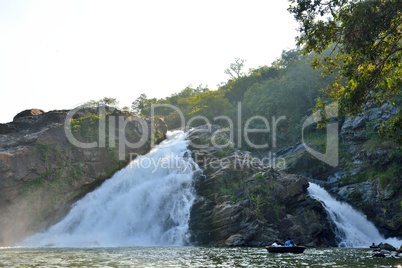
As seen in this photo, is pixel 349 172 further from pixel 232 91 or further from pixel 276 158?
pixel 232 91

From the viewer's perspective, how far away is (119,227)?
36125 mm

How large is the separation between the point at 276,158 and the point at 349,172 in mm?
11104

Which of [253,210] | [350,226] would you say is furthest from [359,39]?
[350,226]

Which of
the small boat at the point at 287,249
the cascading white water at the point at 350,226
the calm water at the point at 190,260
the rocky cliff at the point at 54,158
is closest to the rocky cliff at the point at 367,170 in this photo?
the cascading white water at the point at 350,226

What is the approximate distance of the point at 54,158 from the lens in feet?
132

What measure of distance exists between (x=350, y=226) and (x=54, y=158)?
93.1 ft

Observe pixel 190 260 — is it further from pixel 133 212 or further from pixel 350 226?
pixel 350 226

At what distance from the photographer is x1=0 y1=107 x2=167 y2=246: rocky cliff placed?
3681 centimetres

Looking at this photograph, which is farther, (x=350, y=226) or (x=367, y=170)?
(x=367, y=170)

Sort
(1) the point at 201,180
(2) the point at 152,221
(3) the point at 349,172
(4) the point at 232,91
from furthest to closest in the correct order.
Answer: (4) the point at 232,91, (3) the point at 349,172, (1) the point at 201,180, (2) the point at 152,221

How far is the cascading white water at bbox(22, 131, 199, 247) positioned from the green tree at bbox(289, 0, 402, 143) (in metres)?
19.6

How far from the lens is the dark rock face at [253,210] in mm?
34522

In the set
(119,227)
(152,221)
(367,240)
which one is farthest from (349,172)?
(119,227)

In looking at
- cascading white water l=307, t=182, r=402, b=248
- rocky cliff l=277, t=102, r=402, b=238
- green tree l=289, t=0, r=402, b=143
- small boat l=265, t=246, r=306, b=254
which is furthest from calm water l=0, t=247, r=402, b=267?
rocky cliff l=277, t=102, r=402, b=238
